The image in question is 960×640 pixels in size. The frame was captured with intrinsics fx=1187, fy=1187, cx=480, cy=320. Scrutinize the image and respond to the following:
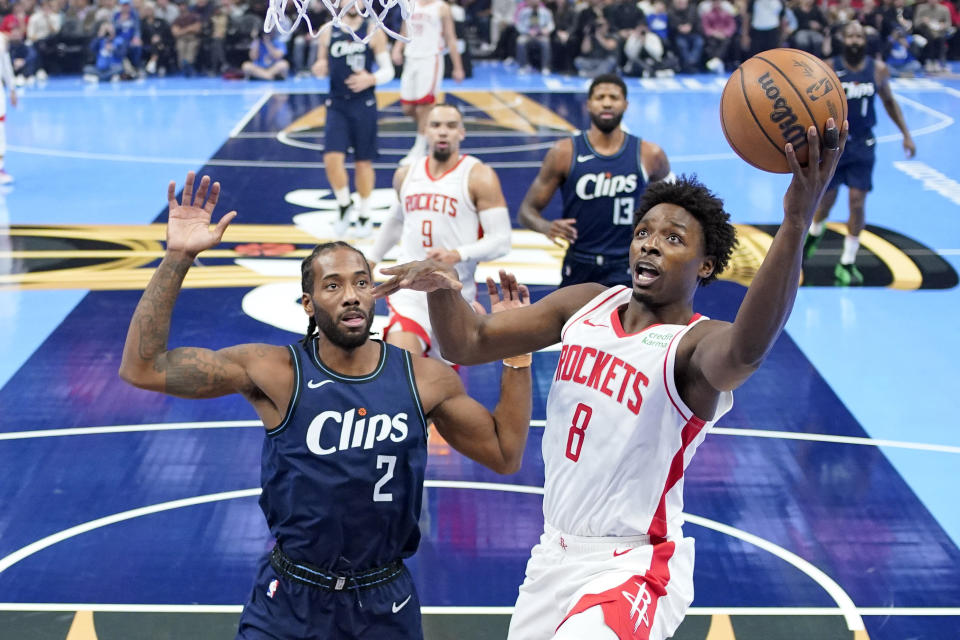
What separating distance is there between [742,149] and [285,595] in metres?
2.13

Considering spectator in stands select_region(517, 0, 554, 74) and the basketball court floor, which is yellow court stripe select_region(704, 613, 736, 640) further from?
spectator in stands select_region(517, 0, 554, 74)

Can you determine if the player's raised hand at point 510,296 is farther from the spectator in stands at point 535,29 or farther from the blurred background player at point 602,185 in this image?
the spectator in stands at point 535,29

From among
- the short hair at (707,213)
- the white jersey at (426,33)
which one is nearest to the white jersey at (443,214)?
the short hair at (707,213)

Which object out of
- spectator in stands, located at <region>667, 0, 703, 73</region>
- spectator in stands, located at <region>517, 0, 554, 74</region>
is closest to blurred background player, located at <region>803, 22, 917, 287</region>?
spectator in stands, located at <region>667, 0, 703, 73</region>

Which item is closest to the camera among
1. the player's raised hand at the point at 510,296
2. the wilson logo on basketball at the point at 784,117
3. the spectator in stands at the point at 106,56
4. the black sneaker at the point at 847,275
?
the wilson logo on basketball at the point at 784,117

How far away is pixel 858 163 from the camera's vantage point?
1015 centimetres

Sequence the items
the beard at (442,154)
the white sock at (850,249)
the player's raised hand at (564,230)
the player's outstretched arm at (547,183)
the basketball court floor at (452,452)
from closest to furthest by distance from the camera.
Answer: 1. the basketball court floor at (452,452)
2. the player's raised hand at (564,230)
3. the beard at (442,154)
4. the player's outstretched arm at (547,183)
5. the white sock at (850,249)

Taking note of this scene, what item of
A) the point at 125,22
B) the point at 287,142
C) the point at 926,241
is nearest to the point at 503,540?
the point at 926,241

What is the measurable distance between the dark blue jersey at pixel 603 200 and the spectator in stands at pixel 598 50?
52.6ft

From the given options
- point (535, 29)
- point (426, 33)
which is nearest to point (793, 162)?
point (426, 33)

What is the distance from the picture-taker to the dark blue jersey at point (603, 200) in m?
7.30

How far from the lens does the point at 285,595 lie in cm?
388

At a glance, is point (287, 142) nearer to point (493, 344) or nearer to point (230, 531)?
point (230, 531)

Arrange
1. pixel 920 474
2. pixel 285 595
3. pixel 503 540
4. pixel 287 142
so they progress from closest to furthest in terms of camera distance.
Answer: pixel 285 595
pixel 503 540
pixel 920 474
pixel 287 142
